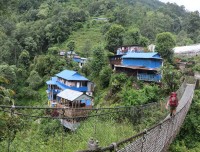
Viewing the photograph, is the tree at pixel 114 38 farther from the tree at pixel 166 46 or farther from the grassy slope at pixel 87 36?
the grassy slope at pixel 87 36

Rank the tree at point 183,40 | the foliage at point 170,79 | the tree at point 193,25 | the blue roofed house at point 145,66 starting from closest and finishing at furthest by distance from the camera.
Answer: the foliage at point 170,79 < the blue roofed house at point 145,66 < the tree at point 183,40 < the tree at point 193,25

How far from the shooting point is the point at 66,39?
31156 mm

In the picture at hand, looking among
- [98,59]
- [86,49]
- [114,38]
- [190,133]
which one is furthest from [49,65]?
[190,133]

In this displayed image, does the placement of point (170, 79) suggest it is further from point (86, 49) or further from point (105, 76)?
point (86, 49)

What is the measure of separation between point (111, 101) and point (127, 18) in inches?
A: 813

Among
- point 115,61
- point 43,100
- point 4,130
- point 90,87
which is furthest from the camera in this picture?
point 43,100

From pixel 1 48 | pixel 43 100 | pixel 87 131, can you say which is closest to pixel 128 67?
pixel 43 100

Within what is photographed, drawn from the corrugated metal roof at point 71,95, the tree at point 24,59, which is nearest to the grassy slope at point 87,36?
the tree at point 24,59

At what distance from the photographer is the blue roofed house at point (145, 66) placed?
14.7 m

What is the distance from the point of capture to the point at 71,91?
558 inches

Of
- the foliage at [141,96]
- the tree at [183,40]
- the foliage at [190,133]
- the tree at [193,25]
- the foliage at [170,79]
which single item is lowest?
the foliage at [190,133]

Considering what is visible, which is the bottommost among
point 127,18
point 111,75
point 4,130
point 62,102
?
point 62,102

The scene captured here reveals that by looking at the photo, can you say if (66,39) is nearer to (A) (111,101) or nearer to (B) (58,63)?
(B) (58,63)

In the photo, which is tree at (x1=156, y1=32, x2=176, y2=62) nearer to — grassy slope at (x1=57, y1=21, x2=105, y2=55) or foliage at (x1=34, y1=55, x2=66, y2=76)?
foliage at (x1=34, y1=55, x2=66, y2=76)
